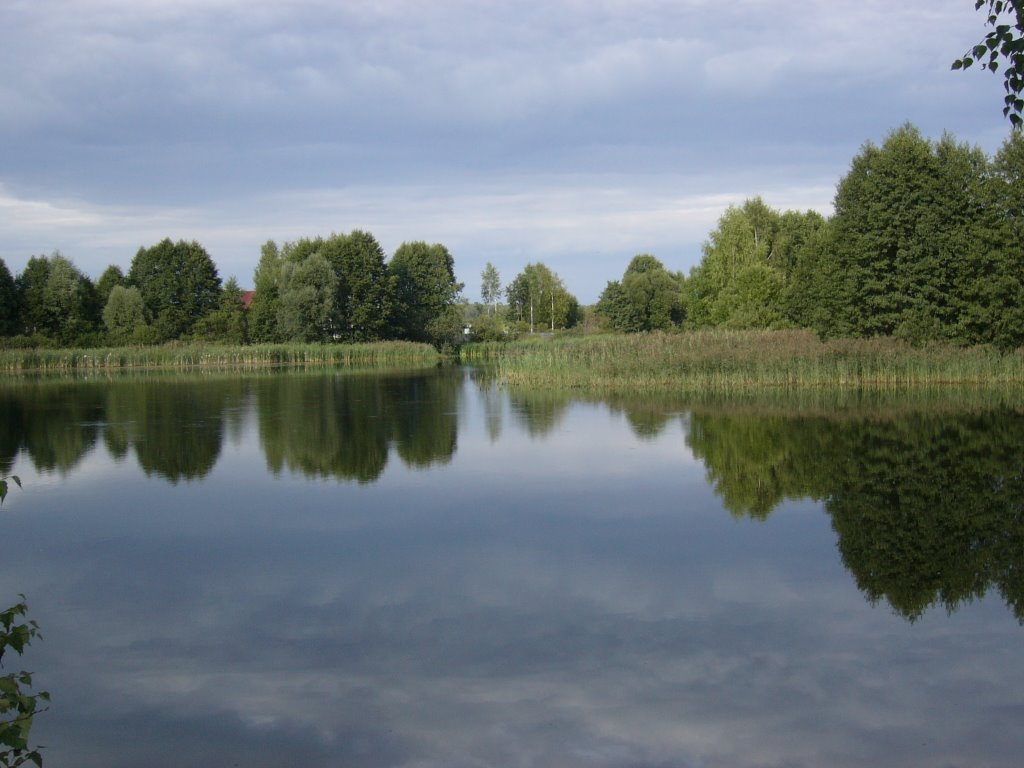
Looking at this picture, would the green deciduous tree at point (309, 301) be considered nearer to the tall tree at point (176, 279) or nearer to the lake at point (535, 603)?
the tall tree at point (176, 279)

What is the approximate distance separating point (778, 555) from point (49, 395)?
27294mm

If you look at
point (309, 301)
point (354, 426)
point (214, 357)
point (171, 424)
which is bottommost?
point (354, 426)

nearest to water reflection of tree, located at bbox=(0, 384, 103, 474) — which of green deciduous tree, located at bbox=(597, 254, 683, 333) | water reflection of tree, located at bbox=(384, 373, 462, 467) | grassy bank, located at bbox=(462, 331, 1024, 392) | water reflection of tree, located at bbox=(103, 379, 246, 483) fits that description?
water reflection of tree, located at bbox=(103, 379, 246, 483)

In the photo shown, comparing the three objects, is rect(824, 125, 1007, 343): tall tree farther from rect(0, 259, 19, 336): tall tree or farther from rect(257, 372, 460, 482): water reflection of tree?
rect(0, 259, 19, 336): tall tree

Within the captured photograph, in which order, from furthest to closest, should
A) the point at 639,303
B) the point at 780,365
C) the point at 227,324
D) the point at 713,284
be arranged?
the point at 639,303 < the point at 227,324 < the point at 713,284 < the point at 780,365

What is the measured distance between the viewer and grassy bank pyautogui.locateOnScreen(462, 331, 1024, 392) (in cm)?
2450

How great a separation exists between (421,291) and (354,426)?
50.2 meters

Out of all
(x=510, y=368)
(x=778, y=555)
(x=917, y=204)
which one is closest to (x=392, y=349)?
(x=510, y=368)

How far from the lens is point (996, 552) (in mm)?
7734

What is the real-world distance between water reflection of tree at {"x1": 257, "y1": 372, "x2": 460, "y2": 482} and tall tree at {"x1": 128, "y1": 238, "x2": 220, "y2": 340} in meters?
33.3

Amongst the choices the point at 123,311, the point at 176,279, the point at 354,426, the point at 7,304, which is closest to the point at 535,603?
the point at 354,426

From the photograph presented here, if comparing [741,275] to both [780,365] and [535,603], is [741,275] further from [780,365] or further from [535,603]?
[535,603]

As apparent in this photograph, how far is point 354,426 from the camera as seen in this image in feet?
61.5

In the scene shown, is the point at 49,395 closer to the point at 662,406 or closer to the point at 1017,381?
the point at 662,406
